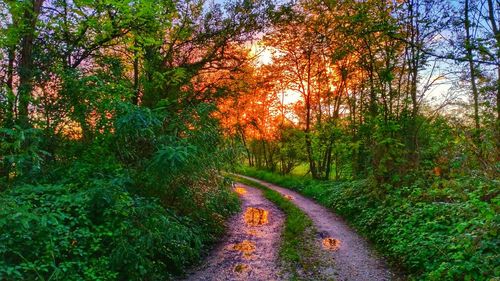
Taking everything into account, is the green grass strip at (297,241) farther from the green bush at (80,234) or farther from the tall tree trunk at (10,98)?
the tall tree trunk at (10,98)

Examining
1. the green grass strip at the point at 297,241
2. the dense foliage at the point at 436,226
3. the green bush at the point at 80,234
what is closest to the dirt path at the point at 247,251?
the green grass strip at the point at 297,241

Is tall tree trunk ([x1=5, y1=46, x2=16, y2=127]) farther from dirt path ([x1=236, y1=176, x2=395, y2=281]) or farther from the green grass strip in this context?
dirt path ([x1=236, y1=176, x2=395, y2=281])

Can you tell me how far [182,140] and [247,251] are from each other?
3.74 metres

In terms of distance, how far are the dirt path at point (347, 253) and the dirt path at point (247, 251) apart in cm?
143

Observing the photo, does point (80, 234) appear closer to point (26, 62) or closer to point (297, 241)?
point (26, 62)

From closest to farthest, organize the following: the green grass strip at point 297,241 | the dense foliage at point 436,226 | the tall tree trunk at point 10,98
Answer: the dense foliage at point 436,226, the tall tree trunk at point 10,98, the green grass strip at point 297,241

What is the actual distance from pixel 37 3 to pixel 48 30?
761mm

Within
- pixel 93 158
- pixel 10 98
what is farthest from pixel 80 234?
pixel 10 98

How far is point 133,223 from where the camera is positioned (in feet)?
21.6

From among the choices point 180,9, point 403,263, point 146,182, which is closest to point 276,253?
point 403,263

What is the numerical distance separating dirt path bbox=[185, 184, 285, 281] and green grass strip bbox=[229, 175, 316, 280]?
0.89ft

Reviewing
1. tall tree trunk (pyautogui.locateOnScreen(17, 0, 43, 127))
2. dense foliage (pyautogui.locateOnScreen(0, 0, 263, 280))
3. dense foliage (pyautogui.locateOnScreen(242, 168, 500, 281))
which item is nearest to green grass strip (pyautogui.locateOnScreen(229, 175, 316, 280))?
dense foliage (pyautogui.locateOnScreen(242, 168, 500, 281))

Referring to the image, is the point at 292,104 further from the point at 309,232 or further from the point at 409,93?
the point at 309,232

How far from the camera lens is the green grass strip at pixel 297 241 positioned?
26.4 feet
